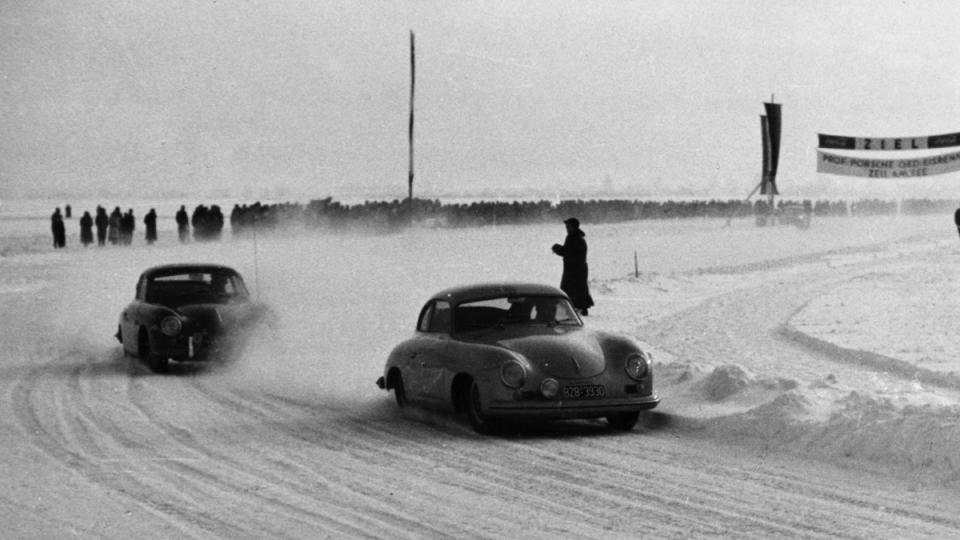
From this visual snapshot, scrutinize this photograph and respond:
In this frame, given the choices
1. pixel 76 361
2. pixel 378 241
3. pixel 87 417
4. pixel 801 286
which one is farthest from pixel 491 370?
pixel 378 241

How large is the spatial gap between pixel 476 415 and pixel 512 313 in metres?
1.37

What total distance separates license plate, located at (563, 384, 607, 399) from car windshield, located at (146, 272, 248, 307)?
8.35 m

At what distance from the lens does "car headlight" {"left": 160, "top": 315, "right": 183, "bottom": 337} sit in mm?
16719

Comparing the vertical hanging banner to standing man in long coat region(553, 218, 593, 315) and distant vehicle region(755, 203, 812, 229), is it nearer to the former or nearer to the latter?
distant vehicle region(755, 203, 812, 229)

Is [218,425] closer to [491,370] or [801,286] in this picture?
[491,370]

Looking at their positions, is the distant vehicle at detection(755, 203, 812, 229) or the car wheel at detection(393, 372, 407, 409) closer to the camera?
the car wheel at detection(393, 372, 407, 409)

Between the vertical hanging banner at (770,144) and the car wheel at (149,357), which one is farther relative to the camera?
the vertical hanging banner at (770,144)

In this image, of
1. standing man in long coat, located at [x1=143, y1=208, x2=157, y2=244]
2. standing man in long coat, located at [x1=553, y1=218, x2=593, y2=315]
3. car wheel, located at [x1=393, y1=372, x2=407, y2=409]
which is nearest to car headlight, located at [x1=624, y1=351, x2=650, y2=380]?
car wheel, located at [x1=393, y1=372, x2=407, y2=409]

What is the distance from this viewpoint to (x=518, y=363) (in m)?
10.8

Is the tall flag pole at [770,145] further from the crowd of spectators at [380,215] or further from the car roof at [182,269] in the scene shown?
the car roof at [182,269]

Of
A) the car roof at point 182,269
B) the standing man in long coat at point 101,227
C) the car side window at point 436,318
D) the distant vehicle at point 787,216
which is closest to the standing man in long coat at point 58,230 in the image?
the standing man in long coat at point 101,227

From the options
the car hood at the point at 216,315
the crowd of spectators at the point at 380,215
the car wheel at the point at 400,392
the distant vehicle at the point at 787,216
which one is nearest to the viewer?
the car wheel at the point at 400,392

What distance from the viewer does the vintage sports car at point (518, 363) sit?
10.8 metres

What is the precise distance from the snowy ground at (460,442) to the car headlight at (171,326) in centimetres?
68
